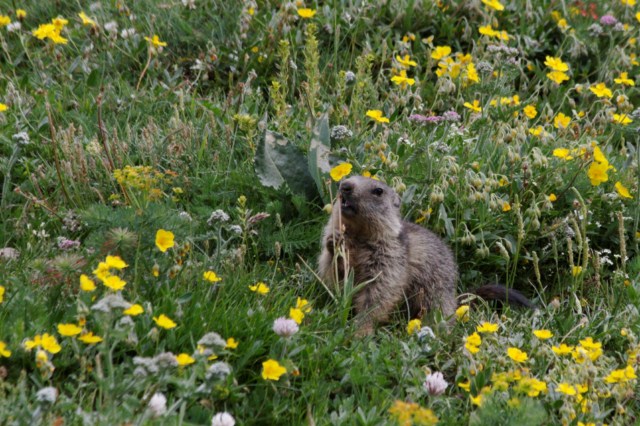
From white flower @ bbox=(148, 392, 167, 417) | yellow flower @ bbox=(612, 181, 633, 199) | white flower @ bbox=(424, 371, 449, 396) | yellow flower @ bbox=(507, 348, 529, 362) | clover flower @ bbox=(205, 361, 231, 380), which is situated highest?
clover flower @ bbox=(205, 361, 231, 380)

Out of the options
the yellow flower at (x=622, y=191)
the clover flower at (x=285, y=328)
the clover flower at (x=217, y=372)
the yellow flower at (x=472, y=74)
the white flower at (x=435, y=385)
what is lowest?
the yellow flower at (x=622, y=191)

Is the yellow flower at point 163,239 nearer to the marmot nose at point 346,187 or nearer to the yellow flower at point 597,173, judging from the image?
the marmot nose at point 346,187

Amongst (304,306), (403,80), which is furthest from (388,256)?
(403,80)

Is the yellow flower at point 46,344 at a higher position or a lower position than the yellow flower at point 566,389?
higher

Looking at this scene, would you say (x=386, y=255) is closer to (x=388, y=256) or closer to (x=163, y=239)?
(x=388, y=256)

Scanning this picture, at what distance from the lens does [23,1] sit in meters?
7.96

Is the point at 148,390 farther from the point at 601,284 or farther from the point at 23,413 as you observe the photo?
the point at 601,284

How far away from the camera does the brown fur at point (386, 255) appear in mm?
5262

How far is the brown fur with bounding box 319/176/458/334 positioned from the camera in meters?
5.26

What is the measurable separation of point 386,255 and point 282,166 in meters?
0.87

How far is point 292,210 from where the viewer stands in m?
5.74

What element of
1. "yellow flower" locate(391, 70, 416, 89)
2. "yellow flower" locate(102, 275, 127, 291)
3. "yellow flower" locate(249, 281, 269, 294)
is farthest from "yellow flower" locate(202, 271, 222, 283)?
"yellow flower" locate(391, 70, 416, 89)

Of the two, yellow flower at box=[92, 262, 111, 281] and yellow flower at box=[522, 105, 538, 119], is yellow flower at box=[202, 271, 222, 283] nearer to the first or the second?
yellow flower at box=[92, 262, 111, 281]

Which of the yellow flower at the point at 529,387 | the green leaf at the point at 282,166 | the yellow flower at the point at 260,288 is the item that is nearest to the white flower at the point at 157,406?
the yellow flower at the point at 260,288
